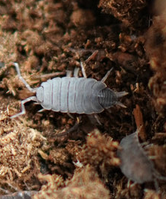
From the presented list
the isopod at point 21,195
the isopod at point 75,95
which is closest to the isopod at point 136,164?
the isopod at point 75,95

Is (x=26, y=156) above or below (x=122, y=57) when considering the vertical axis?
below

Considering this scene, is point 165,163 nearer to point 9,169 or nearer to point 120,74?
point 120,74

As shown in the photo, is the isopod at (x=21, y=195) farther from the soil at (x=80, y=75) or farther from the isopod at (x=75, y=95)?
the isopod at (x=75, y=95)

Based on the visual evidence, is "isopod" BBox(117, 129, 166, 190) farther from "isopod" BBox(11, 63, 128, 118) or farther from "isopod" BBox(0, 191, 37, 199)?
"isopod" BBox(0, 191, 37, 199)

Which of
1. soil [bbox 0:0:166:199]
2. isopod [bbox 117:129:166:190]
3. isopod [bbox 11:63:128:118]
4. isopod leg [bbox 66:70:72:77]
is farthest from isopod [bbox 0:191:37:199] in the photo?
isopod leg [bbox 66:70:72:77]

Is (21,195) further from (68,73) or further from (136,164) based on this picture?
(68,73)

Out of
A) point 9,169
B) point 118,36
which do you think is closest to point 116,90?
point 118,36
